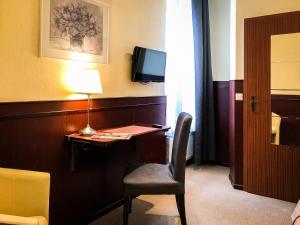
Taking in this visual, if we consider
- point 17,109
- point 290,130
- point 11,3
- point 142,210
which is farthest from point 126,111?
point 290,130

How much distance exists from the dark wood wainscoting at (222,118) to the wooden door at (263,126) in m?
1.08

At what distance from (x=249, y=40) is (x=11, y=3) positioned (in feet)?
7.73

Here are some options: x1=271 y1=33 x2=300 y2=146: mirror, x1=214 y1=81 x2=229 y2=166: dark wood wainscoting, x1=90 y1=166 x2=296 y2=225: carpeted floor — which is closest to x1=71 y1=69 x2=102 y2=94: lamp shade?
x1=90 y1=166 x2=296 y2=225: carpeted floor

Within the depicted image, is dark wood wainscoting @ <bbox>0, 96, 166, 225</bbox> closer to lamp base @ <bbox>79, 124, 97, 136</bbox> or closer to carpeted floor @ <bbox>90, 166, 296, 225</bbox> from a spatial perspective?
lamp base @ <bbox>79, 124, 97, 136</bbox>

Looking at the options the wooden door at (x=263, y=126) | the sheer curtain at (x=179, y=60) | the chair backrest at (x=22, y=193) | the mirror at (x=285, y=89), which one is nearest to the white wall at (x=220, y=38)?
the sheer curtain at (x=179, y=60)

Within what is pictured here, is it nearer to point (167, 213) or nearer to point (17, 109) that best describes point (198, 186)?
point (167, 213)

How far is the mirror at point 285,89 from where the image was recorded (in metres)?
2.86

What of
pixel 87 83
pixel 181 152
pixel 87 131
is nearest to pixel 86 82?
pixel 87 83

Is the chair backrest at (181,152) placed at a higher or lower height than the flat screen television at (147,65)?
lower

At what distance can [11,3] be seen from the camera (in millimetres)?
1789

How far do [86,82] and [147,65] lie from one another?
93 cm

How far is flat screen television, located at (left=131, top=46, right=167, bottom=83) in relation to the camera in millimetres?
2811

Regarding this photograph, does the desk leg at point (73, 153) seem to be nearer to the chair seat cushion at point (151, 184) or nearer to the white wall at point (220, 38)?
the chair seat cushion at point (151, 184)

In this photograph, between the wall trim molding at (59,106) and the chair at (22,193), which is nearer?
the chair at (22,193)
